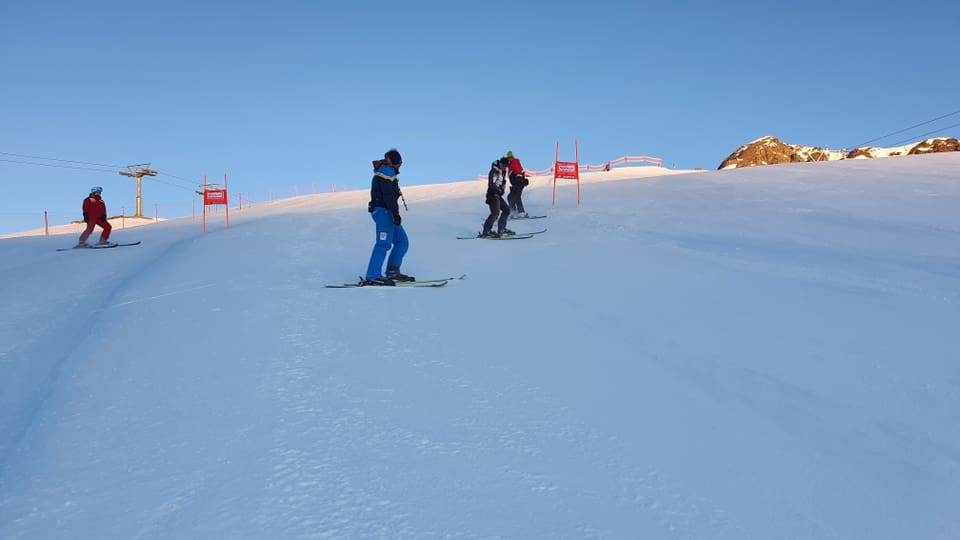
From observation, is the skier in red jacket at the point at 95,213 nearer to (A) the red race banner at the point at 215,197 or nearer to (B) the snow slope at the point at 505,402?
(A) the red race banner at the point at 215,197

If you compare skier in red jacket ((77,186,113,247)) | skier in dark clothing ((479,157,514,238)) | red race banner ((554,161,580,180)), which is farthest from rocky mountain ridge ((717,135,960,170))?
skier in red jacket ((77,186,113,247))

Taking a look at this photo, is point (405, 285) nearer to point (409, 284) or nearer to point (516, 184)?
point (409, 284)

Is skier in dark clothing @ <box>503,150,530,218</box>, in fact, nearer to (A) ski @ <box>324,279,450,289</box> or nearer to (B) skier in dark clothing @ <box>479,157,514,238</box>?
(B) skier in dark clothing @ <box>479,157,514,238</box>

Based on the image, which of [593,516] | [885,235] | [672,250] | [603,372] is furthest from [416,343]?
[885,235]

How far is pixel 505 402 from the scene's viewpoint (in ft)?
12.6

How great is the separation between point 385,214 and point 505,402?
183 inches

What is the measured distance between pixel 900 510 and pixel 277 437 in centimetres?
300

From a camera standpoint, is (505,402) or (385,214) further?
(385,214)

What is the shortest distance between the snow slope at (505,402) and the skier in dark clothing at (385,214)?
56 centimetres

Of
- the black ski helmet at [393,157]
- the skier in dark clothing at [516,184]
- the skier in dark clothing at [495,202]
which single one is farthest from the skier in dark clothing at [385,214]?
the skier in dark clothing at [516,184]

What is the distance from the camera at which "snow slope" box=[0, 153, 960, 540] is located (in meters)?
2.72

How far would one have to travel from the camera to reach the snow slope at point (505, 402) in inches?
107

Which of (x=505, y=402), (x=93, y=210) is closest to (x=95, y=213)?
(x=93, y=210)

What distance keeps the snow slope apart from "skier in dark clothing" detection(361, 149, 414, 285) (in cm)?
56
